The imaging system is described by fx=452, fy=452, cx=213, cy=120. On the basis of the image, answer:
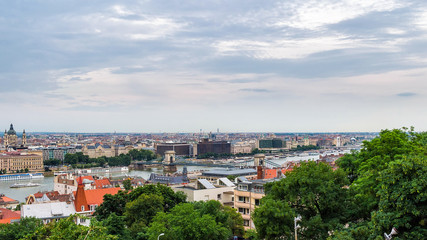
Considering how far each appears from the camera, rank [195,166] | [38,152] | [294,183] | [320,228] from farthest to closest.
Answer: [195,166]
[38,152]
[294,183]
[320,228]

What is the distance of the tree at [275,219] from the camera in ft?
37.1

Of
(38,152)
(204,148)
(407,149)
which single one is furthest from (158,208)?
(204,148)

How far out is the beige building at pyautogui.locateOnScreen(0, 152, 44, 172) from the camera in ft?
243

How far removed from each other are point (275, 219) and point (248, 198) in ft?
25.2

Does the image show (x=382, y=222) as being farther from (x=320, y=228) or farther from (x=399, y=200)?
(x=320, y=228)

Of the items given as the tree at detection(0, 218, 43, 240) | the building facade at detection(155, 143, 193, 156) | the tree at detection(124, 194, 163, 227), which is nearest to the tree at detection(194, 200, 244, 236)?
the tree at detection(124, 194, 163, 227)

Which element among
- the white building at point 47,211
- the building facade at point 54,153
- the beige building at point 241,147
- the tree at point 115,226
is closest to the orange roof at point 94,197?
the white building at point 47,211

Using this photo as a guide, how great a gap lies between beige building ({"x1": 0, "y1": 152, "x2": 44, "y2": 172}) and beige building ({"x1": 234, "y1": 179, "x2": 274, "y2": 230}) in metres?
63.5

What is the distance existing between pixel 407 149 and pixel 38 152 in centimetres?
7698

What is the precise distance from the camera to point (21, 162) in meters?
75.2

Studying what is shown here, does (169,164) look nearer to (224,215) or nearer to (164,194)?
(164,194)

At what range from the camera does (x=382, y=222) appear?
27.7ft

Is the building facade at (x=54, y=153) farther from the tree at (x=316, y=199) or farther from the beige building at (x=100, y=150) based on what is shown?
the tree at (x=316, y=199)

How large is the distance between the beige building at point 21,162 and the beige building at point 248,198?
6354 cm
